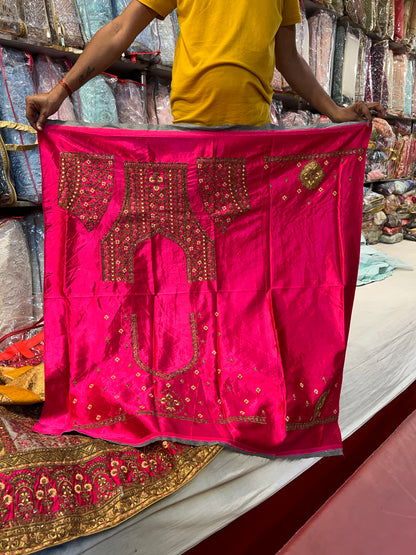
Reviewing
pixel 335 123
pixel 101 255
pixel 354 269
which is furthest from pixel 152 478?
pixel 335 123

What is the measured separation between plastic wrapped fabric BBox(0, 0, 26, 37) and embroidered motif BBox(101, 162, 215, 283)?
78cm

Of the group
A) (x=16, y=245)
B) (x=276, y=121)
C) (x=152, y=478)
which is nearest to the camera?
(x=152, y=478)

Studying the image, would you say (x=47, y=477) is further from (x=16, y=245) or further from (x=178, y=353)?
(x=16, y=245)

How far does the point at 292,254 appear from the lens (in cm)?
104

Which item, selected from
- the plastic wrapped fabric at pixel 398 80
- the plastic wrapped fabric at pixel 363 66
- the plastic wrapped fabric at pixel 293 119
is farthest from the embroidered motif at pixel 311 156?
the plastic wrapped fabric at pixel 398 80

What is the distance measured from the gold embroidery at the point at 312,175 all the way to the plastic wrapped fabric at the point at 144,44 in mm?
1012

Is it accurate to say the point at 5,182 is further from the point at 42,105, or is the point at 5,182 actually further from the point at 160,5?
the point at 160,5

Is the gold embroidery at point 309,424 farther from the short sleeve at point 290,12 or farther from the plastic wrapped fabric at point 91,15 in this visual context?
the plastic wrapped fabric at point 91,15

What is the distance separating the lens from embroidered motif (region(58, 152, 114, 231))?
97cm

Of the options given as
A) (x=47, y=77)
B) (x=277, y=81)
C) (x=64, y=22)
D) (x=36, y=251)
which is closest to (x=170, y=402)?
(x=36, y=251)

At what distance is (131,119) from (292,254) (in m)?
1.06

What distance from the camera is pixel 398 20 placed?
3.11m

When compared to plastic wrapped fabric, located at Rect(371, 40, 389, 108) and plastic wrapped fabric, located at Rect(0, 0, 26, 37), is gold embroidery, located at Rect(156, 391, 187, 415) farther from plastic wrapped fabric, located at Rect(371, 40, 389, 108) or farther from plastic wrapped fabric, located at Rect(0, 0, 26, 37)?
plastic wrapped fabric, located at Rect(371, 40, 389, 108)

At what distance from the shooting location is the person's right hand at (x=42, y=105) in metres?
0.88
